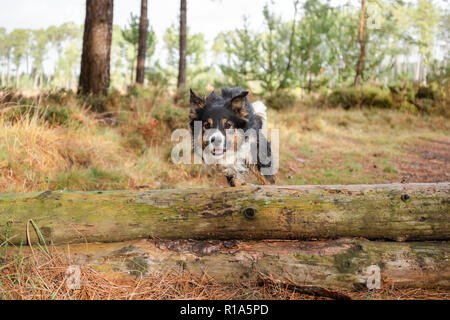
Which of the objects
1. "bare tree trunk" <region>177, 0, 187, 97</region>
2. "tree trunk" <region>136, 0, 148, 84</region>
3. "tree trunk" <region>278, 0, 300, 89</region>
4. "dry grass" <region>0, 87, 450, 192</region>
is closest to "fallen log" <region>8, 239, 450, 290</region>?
"dry grass" <region>0, 87, 450, 192</region>

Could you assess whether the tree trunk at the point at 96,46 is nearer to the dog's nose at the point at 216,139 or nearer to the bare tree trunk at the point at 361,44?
the dog's nose at the point at 216,139

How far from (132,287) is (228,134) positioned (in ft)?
7.45

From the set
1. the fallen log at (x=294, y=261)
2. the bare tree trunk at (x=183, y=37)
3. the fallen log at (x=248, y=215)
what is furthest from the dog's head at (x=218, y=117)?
the bare tree trunk at (x=183, y=37)

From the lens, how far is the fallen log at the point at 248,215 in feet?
7.76

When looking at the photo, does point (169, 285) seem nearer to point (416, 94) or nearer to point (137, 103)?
point (137, 103)

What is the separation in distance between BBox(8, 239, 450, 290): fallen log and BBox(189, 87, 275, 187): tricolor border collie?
1.48m

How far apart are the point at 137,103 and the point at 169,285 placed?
18.6 feet

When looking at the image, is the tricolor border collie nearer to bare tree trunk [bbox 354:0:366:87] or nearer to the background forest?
the background forest

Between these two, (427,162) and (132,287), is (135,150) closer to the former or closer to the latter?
(132,287)

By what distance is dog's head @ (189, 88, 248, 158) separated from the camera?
3.78 metres

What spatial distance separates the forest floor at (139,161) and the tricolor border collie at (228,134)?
111 cm

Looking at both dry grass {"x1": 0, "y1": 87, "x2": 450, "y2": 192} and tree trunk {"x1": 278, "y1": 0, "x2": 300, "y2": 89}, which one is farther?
tree trunk {"x1": 278, "y1": 0, "x2": 300, "y2": 89}

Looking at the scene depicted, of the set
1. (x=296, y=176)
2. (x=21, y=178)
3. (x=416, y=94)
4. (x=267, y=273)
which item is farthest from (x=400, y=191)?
(x=416, y=94)
